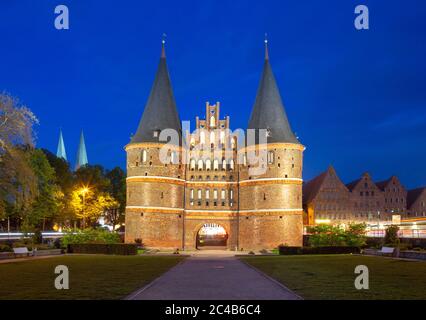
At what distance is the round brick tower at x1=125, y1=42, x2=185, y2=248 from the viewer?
61906 mm

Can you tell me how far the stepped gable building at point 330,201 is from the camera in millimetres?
88062

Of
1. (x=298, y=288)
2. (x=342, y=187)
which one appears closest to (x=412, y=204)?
(x=342, y=187)

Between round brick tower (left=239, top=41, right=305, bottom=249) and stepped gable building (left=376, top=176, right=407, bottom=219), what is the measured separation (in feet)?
123

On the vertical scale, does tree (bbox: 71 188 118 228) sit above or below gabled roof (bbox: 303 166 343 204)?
below

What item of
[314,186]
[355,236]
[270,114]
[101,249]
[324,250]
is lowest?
[101,249]

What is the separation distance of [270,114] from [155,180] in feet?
49.9

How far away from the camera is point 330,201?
88.6 m

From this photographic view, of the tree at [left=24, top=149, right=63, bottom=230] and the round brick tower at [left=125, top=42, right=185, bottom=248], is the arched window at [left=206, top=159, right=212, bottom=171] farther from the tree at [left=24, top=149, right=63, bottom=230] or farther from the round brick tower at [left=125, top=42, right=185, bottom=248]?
the tree at [left=24, top=149, right=63, bottom=230]

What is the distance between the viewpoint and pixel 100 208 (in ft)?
248

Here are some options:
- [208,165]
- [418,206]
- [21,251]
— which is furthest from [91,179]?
[418,206]

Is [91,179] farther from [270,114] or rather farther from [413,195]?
[413,195]

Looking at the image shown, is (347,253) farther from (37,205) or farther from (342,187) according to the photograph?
(342,187)

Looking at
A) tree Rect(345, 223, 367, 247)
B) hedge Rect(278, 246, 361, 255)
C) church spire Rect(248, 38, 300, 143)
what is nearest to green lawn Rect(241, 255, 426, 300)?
hedge Rect(278, 246, 361, 255)
